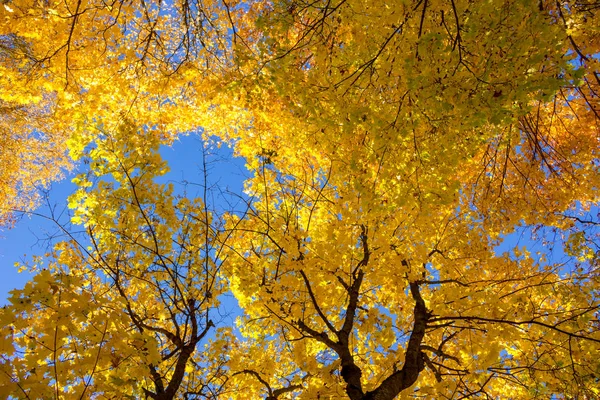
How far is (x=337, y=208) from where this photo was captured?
5664mm

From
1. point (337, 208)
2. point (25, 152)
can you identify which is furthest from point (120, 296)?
point (25, 152)

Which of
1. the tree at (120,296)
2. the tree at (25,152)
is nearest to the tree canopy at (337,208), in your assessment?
the tree at (120,296)

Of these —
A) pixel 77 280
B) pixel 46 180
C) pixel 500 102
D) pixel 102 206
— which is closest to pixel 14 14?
pixel 102 206

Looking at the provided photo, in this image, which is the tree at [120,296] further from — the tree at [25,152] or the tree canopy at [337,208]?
the tree at [25,152]

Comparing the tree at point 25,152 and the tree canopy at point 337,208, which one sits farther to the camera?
the tree at point 25,152

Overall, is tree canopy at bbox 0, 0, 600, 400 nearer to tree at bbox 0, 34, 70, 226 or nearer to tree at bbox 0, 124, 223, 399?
tree at bbox 0, 124, 223, 399

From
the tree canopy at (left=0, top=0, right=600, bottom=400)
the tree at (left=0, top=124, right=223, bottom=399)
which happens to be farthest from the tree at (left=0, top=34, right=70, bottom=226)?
the tree at (left=0, top=124, right=223, bottom=399)

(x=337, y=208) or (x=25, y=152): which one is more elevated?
(x=25, y=152)

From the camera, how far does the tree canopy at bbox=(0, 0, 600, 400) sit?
9.50 feet

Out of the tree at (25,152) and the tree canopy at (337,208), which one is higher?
the tree at (25,152)

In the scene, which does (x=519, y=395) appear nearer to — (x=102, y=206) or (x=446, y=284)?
(x=446, y=284)

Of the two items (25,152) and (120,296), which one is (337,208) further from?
(25,152)

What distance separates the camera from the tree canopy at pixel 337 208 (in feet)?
9.50

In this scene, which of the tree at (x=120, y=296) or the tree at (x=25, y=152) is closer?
the tree at (x=120, y=296)
